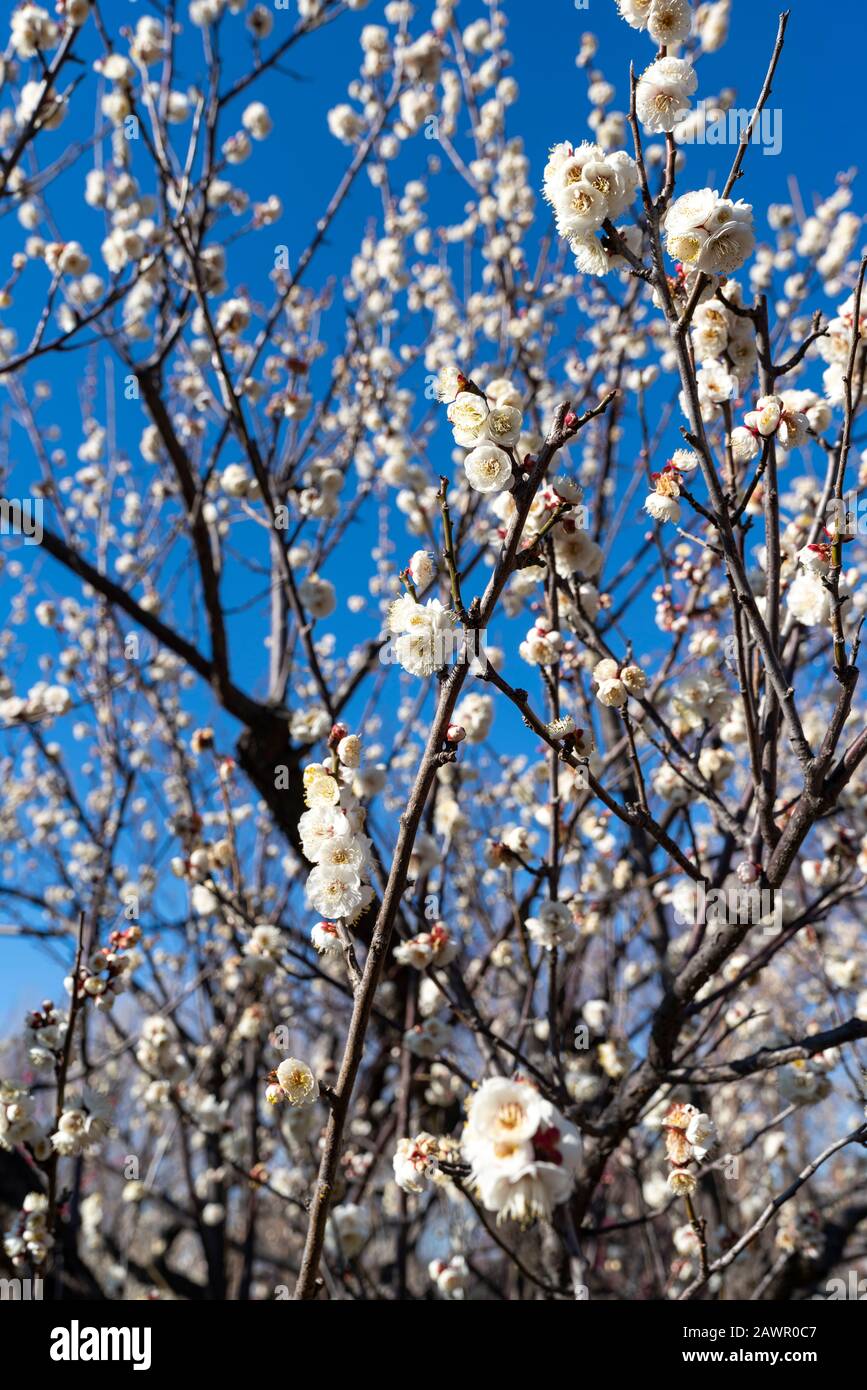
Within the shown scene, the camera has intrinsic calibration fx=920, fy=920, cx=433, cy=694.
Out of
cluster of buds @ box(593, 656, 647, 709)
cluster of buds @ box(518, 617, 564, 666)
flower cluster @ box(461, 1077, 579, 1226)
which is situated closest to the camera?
flower cluster @ box(461, 1077, 579, 1226)

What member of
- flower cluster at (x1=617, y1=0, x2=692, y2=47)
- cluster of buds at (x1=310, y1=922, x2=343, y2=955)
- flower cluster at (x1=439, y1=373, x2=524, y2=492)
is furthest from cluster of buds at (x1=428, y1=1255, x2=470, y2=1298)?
flower cluster at (x1=617, y1=0, x2=692, y2=47)

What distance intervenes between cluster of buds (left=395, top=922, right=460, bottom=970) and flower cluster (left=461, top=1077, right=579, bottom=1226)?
3.95 ft

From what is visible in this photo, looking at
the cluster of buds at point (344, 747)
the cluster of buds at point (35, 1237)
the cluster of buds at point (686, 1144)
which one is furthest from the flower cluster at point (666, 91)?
the cluster of buds at point (35, 1237)

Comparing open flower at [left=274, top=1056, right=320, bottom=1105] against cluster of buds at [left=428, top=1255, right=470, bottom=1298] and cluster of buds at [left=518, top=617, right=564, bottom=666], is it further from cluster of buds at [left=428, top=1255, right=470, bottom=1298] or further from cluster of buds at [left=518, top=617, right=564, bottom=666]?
cluster of buds at [left=428, top=1255, right=470, bottom=1298]

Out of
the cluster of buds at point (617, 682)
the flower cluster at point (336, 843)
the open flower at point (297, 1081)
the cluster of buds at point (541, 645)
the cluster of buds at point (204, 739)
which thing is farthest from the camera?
the cluster of buds at point (204, 739)

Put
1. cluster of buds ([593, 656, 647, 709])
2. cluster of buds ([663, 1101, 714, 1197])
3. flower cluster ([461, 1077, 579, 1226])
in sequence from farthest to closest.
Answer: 1. cluster of buds ([593, 656, 647, 709])
2. cluster of buds ([663, 1101, 714, 1197])
3. flower cluster ([461, 1077, 579, 1226])

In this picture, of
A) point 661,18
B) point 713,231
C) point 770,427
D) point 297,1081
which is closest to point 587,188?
point 713,231

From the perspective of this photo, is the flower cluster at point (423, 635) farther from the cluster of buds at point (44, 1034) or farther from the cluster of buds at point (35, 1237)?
the cluster of buds at point (35, 1237)

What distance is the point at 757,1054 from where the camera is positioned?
7.02 ft

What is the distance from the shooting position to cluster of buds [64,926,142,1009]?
2385 mm

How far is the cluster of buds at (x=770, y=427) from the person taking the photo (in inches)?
70.3

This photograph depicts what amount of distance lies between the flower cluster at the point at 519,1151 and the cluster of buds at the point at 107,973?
1603 millimetres

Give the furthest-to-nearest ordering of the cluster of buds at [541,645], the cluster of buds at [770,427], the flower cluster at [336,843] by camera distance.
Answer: the cluster of buds at [541,645], the cluster of buds at [770,427], the flower cluster at [336,843]
